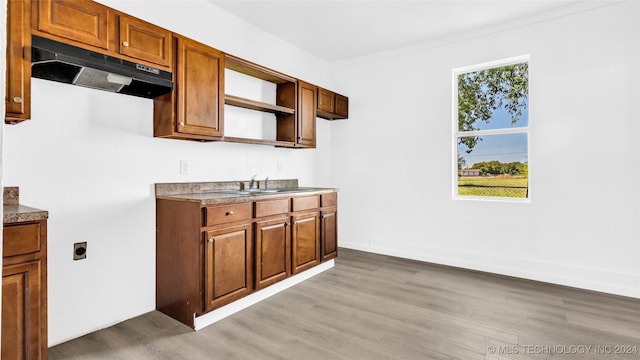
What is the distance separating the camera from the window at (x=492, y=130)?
3779mm

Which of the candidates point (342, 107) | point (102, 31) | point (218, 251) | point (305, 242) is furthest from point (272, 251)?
point (342, 107)

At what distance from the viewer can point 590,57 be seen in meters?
3.34

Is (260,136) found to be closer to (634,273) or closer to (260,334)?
(260,334)

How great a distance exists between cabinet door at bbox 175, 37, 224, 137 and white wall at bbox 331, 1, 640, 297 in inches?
94.3

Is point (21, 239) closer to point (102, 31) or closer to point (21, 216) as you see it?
point (21, 216)

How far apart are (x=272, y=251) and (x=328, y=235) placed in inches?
38.0

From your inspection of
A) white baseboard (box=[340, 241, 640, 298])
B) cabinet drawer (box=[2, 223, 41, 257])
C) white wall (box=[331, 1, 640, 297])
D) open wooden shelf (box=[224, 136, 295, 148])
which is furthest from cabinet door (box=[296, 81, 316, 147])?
cabinet drawer (box=[2, 223, 41, 257])

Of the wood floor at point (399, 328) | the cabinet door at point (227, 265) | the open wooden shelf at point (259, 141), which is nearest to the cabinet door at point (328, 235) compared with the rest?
the wood floor at point (399, 328)

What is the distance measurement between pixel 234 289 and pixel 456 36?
12.1 feet

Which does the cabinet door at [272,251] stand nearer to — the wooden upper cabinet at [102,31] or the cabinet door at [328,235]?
the cabinet door at [328,235]

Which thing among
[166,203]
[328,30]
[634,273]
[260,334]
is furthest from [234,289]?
[634,273]

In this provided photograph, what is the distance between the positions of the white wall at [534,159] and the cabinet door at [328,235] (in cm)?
93

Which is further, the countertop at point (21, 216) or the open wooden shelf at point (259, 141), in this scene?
the open wooden shelf at point (259, 141)

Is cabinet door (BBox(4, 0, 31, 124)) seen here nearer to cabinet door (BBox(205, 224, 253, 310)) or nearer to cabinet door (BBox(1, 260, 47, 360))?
cabinet door (BBox(1, 260, 47, 360))
